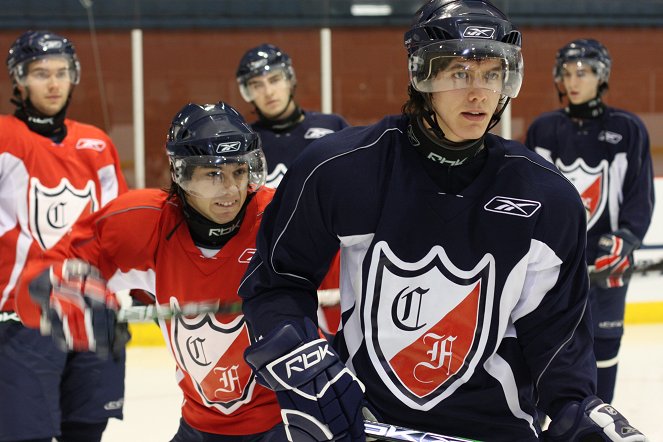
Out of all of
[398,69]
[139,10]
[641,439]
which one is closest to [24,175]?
→ [641,439]

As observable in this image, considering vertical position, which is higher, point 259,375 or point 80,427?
point 259,375

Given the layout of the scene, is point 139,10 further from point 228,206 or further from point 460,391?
point 460,391

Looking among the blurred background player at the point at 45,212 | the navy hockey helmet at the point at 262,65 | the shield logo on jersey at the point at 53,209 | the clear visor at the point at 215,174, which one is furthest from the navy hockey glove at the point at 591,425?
the navy hockey helmet at the point at 262,65

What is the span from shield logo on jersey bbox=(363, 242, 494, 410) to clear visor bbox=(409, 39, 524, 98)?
249 millimetres

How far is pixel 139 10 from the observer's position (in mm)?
5305

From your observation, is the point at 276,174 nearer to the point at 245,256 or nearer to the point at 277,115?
the point at 277,115

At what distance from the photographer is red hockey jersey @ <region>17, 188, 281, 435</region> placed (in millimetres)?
2084

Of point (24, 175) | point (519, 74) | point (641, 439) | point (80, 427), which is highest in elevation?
point (519, 74)

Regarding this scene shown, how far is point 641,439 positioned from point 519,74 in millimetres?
572

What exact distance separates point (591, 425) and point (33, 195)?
1.95 meters

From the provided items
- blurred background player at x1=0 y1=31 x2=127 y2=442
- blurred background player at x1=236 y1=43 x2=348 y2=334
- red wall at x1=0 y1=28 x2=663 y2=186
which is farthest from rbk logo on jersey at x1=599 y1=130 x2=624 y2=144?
blurred background player at x1=0 y1=31 x2=127 y2=442

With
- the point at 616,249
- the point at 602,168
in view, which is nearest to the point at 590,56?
the point at 602,168

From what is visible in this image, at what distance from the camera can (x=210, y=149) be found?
7.00ft

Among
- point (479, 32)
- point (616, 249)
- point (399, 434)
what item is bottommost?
point (616, 249)
